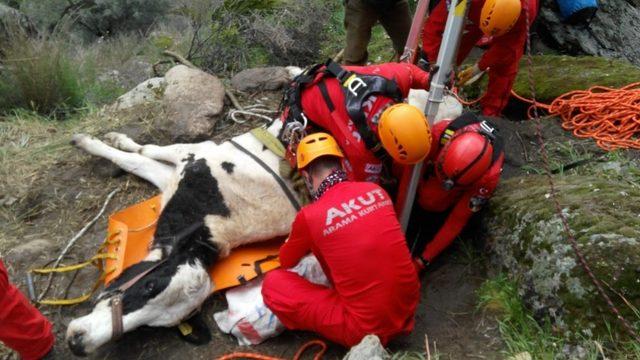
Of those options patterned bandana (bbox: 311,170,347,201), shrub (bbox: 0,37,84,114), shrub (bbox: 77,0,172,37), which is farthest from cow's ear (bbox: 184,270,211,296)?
shrub (bbox: 77,0,172,37)

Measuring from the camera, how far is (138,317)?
3.21m

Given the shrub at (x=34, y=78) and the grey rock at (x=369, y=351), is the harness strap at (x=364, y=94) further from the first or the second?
the shrub at (x=34, y=78)

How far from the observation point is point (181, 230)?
360cm

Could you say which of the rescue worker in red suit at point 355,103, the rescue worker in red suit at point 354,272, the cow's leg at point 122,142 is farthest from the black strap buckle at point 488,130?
the cow's leg at point 122,142

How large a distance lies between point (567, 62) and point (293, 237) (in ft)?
11.9

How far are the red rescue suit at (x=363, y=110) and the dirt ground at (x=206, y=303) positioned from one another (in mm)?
897

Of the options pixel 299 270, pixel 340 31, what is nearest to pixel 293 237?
pixel 299 270

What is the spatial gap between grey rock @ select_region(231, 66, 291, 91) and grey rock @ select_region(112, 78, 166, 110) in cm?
76

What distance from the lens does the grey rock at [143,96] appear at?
17.1 feet

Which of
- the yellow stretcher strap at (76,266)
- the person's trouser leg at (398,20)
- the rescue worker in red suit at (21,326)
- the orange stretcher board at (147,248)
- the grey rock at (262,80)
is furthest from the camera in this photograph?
the grey rock at (262,80)

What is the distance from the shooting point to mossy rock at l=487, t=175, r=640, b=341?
8.50 ft

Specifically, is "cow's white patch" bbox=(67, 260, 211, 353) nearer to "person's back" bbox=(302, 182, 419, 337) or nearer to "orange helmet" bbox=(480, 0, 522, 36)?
"person's back" bbox=(302, 182, 419, 337)

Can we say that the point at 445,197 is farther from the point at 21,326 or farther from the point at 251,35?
the point at 251,35

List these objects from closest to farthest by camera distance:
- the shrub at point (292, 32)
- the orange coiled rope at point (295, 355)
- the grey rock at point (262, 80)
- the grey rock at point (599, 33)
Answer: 1. the orange coiled rope at point (295, 355)
2. the grey rock at point (262, 80)
3. the grey rock at point (599, 33)
4. the shrub at point (292, 32)
